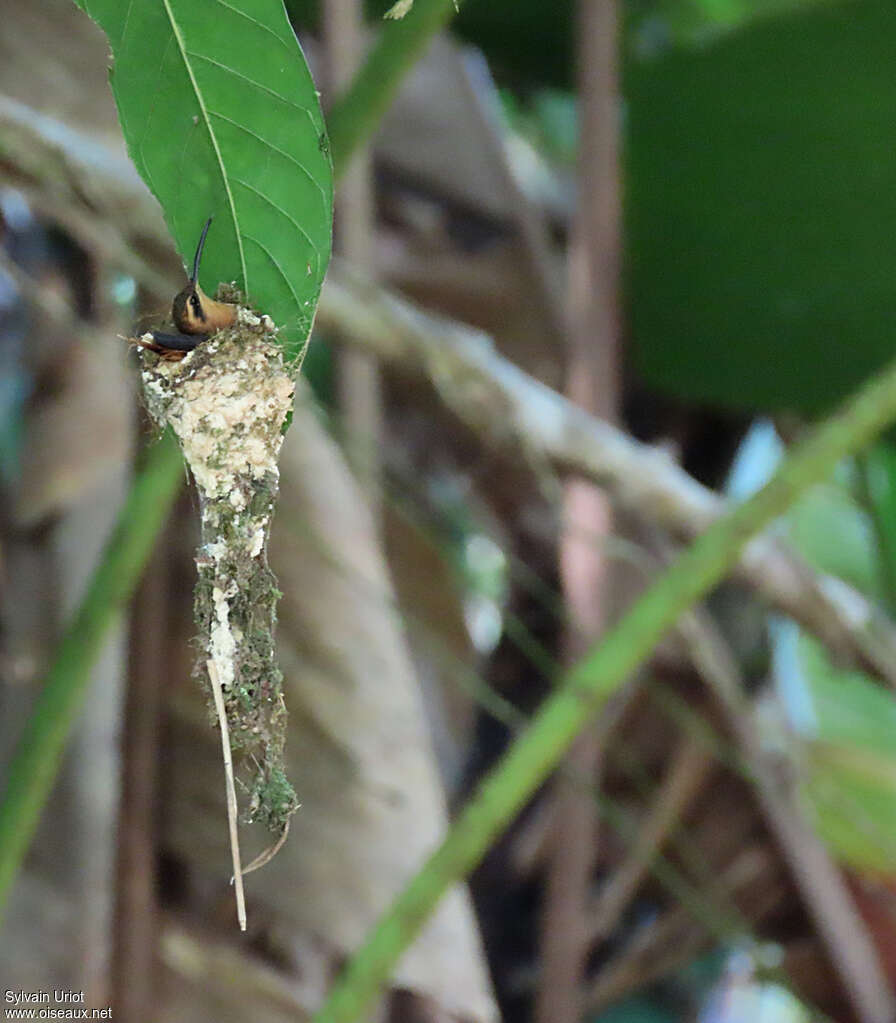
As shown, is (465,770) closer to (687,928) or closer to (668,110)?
(687,928)

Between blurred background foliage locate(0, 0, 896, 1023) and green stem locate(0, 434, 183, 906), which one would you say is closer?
green stem locate(0, 434, 183, 906)

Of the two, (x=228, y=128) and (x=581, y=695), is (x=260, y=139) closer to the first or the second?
(x=228, y=128)

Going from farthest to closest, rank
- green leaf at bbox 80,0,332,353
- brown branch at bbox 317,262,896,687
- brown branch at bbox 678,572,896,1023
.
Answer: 1. brown branch at bbox 678,572,896,1023
2. brown branch at bbox 317,262,896,687
3. green leaf at bbox 80,0,332,353

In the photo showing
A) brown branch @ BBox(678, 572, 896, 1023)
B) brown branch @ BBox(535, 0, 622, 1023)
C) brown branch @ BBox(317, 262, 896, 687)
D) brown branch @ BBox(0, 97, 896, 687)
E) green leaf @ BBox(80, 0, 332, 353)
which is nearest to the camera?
green leaf @ BBox(80, 0, 332, 353)

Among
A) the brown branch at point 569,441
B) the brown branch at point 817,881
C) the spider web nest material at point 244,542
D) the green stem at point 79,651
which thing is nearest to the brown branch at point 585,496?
the brown branch at point 569,441

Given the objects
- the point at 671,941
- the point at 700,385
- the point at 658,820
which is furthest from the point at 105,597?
the point at 700,385

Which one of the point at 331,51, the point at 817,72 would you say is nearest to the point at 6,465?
the point at 331,51

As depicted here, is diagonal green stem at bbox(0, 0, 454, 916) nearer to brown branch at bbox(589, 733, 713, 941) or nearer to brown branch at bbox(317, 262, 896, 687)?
brown branch at bbox(317, 262, 896, 687)

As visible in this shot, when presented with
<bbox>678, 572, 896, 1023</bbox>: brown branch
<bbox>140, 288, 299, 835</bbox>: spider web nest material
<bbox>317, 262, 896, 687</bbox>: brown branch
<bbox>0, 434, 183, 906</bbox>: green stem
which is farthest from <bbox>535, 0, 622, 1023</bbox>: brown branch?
<bbox>140, 288, 299, 835</bbox>: spider web nest material
